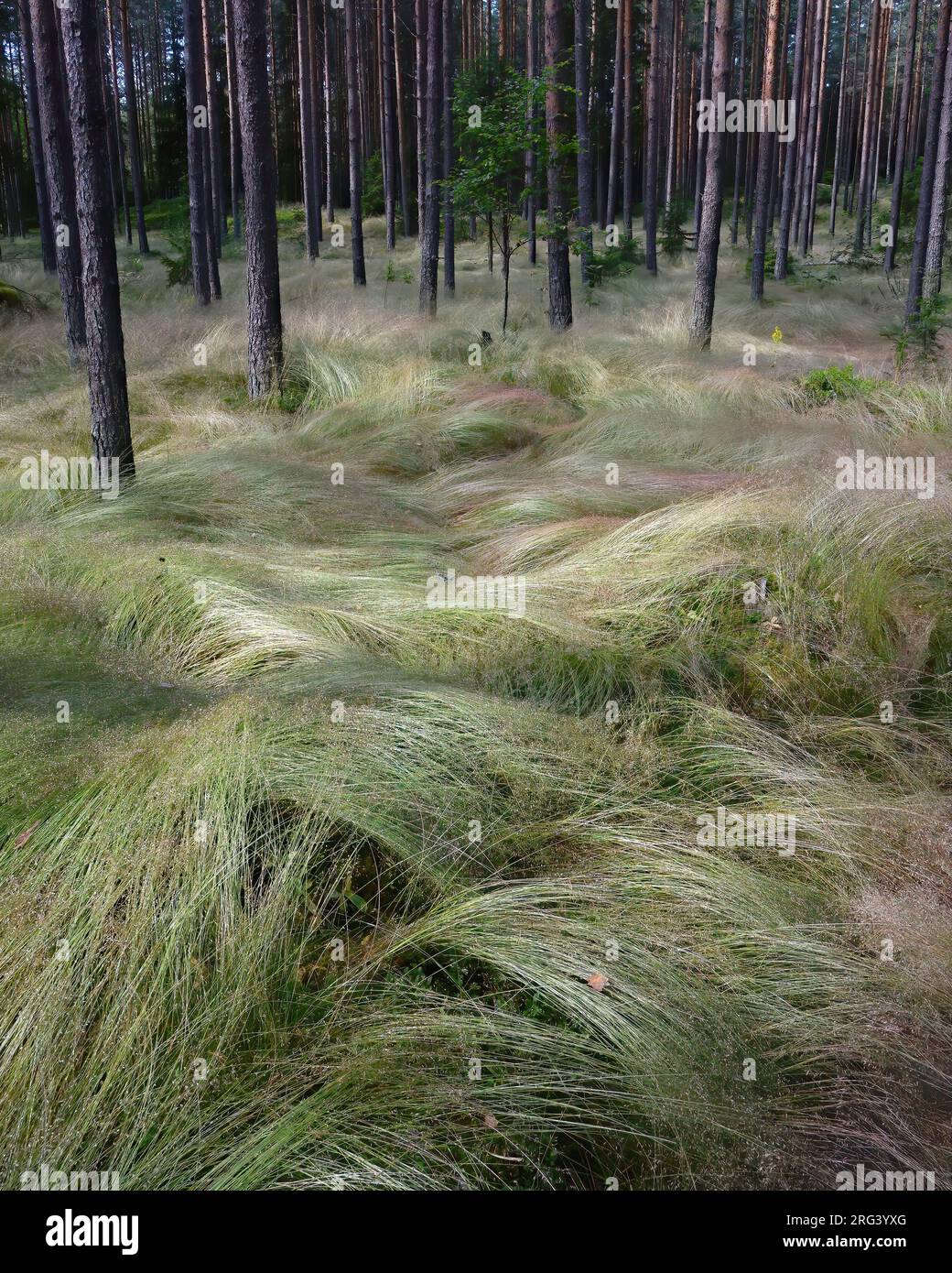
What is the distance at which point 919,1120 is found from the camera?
2127 mm

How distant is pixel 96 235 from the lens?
589 cm

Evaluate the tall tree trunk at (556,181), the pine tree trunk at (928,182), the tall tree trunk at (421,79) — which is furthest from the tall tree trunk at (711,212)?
the tall tree trunk at (421,79)

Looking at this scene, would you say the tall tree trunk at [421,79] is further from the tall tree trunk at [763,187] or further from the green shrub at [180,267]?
the tall tree trunk at [763,187]

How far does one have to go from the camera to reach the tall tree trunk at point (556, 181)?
1224 centimetres

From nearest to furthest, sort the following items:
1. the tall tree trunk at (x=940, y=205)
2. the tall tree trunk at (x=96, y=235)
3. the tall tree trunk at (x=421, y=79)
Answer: the tall tree trunk at (x=96, y=235) → the tall tree trunk at (x=940, y=205) → the tall tree trunk at (x=421, y=79)

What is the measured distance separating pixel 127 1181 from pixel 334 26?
39.6 meters

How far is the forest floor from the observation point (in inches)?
82.7

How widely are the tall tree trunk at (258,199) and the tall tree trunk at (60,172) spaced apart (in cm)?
195

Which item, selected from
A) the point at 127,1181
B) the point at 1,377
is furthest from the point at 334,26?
the point at 127,1181

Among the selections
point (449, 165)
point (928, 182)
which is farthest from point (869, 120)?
Result: point (928, 182)

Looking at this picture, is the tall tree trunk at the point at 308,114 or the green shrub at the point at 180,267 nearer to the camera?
the green shrub at the point at 180,267

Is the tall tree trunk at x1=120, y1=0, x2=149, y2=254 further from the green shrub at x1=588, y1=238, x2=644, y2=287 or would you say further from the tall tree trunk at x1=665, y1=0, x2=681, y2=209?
the tall tree trunk at x1=665, y1=0, x2=681, y2=209

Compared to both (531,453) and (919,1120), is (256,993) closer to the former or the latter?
(919,1120)

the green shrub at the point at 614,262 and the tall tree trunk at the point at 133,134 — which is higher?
the tall tree trunk at the point at 133,134
